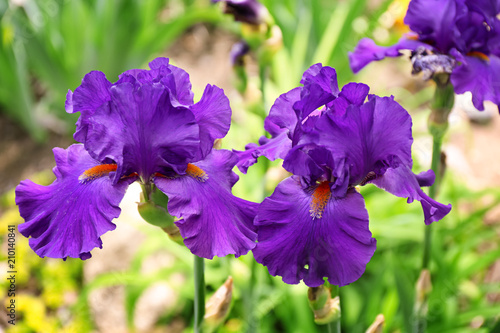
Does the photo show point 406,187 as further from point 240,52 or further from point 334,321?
point 240,52

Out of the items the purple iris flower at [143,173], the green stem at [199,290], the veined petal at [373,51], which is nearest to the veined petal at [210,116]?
the purple iris flower at [143,173]

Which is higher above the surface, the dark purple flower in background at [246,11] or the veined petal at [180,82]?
the veined petal at [180,82]

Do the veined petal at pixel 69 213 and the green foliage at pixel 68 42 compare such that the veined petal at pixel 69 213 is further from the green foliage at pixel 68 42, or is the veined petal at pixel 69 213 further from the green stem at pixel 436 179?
the green foliage at pixel 68 42

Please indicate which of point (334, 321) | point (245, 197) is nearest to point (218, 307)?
point (334, 321)

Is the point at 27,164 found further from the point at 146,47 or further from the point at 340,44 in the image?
the point at 340,44

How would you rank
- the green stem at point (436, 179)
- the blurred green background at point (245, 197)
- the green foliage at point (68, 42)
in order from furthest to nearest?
1. the green foliage at point (68, 42)
2. the blurred green background at point (245, 197)
3. the green stem at point (436, 179)

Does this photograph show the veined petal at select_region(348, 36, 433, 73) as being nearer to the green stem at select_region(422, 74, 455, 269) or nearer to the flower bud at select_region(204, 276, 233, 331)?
the green stem at select_region(422, 74, 455, 269)

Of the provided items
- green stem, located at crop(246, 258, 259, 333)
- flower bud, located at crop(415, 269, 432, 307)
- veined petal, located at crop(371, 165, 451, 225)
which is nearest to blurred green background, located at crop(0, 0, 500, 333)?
green stem, located at crop(246, 258, 259, 333)
